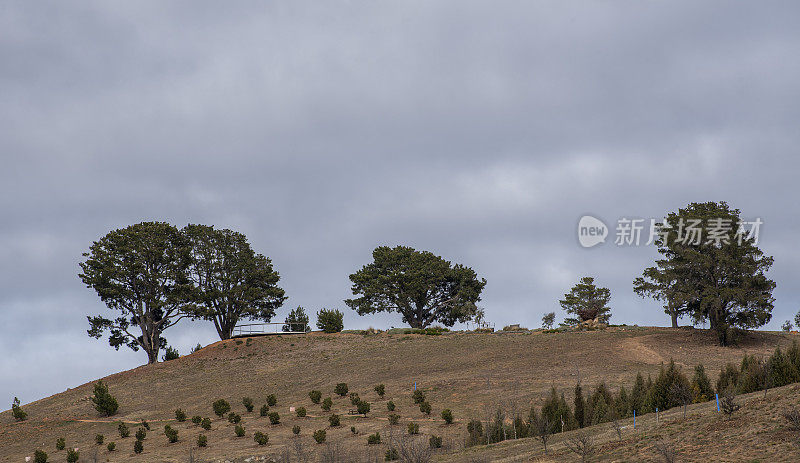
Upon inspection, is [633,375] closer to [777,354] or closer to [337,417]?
[777,354]

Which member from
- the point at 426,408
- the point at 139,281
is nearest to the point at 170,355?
the point at 139,281

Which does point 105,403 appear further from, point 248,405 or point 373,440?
point 373,440

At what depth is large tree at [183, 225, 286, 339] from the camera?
79.1 m

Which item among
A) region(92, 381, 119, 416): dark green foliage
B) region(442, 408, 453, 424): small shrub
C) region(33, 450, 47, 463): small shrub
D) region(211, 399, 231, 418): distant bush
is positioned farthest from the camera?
region(92, 381, 119, 416): dark green foliage

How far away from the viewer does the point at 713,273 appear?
57.7 meters

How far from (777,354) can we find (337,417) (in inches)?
947

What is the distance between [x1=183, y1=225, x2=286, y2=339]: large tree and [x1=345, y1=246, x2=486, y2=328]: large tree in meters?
11.4

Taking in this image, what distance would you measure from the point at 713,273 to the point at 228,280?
51154 mm

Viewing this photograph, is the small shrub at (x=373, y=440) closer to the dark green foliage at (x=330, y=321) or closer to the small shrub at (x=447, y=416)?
the small shrub at (x=447, y=416)

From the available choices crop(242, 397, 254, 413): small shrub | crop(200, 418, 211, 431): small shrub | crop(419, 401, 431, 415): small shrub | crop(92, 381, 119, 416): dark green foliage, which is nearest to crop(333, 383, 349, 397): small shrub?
crop(242, 397, 254, 413): small shrub

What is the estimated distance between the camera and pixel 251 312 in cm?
7975

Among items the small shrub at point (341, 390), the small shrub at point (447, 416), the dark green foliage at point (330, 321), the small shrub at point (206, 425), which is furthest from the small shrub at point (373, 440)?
the dark green foliage at point (330, 321)

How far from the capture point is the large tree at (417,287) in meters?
85.8

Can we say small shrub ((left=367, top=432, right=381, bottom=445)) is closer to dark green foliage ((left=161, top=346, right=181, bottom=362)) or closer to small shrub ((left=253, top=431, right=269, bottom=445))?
small shrub ((left=253, top=431, right=269, bottom=445))
